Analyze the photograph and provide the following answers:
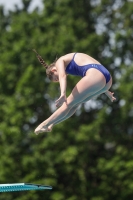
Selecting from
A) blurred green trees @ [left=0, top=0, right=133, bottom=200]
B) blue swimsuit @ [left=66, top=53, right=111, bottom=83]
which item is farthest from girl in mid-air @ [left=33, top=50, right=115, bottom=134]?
blurred green trees @ [left=0, top=0, right=133, bottom=200]

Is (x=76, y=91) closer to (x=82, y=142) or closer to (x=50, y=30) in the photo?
(x=82, y=142)

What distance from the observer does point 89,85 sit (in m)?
8.34

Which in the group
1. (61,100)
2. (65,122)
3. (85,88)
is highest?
(65,122)

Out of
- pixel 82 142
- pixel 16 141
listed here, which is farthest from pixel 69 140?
pixel 16 141

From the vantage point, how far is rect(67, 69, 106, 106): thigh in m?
8.34

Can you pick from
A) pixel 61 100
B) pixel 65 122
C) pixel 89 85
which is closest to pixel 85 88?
pixel 89 85

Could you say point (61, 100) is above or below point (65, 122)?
below

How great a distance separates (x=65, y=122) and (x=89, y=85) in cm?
1725

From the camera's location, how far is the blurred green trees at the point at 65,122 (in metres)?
24.9

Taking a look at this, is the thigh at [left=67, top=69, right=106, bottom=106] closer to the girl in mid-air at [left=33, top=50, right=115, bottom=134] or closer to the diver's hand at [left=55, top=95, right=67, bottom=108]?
the girl in mid-air at [left=33, top=50, right=115, bottom=134]

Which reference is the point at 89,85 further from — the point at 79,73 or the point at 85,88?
the point at 79,73

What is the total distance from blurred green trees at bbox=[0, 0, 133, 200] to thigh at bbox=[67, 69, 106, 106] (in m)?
16.1

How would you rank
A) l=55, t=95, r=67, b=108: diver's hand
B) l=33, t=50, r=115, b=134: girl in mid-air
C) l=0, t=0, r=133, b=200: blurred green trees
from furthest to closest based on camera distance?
l=0, t=0, r=133, b=200: blurred green trees
l=33, t=50, r=115, b=134: girl in mid-air
l=55, t=95, r=67, b=108: diver's hand

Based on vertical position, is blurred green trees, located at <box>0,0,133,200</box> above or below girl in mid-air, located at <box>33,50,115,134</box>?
above
